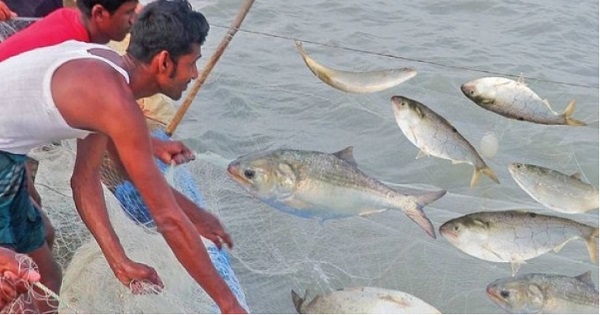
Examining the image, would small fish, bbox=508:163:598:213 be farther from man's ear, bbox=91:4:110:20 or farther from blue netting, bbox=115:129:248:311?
man's ear, bbox=91:4:110:20

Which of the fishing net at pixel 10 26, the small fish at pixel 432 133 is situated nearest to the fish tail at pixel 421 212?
the small fish at pixel 432 133

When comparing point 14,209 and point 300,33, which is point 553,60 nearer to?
point 300,33

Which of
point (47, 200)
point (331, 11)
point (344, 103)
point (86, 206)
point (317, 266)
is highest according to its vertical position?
point (86, 206)

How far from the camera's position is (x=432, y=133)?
4.15 meters

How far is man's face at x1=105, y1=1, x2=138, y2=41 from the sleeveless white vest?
695 millimetres

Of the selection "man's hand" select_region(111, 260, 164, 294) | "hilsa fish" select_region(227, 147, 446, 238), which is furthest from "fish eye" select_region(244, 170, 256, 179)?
"man's hand" select_region(111, 260, 164, 294)

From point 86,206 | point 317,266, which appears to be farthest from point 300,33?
point 86,206

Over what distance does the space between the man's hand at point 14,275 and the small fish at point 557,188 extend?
8.24 ft

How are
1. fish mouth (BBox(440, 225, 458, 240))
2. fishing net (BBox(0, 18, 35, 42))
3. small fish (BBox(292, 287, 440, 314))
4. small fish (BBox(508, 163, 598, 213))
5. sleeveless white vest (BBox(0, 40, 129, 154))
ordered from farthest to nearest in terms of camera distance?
fishing net (BBox(0, 18, 35, 42)) < small fish (BBox(508, 163, 598, 213)) < fish mouth (BBox(440, 225, 458, 240)) < small fish (BBox(292, 287, 440, 314)) < sleeveless white vest (BBox(0, 40, 129, 154))

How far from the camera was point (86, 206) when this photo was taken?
3.07m

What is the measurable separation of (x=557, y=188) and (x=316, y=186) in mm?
1299

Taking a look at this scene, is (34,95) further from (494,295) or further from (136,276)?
(494,295)

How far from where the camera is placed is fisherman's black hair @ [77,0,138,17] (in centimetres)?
340

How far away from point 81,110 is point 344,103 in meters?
Answer: 5.27
